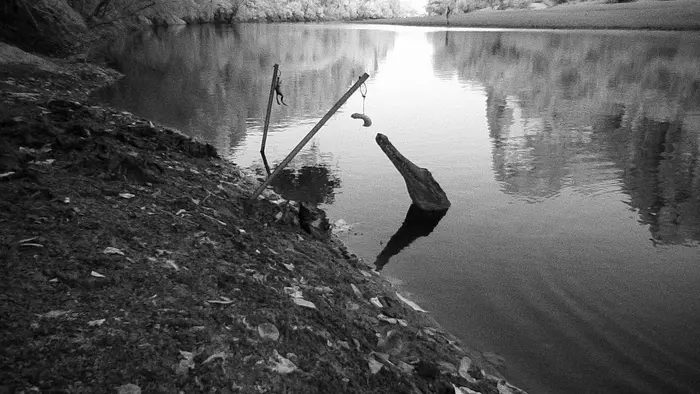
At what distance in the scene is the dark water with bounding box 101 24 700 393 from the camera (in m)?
6.47

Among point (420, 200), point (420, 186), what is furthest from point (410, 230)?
point (420, 186)

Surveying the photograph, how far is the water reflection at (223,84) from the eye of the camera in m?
19.2

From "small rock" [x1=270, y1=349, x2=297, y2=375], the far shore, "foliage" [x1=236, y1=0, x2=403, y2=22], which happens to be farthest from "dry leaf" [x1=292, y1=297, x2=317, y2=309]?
"foliage" [x1=236, y1=0, x2=403, y2=22]

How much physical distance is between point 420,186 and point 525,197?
2.83 metres

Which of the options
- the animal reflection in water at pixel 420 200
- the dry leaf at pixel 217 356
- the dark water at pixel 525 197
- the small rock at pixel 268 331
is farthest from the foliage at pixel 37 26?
the dry leaf at pixel 217 356

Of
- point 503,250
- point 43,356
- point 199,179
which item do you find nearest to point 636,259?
point 503,250

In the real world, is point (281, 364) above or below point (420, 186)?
above

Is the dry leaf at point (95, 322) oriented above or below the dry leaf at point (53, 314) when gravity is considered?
below

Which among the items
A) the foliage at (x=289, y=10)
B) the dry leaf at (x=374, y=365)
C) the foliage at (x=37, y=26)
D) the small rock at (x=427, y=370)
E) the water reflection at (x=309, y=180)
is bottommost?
the water reflection at (x=309, y=180)

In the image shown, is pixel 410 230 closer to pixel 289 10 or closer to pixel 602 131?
pixel 602 131

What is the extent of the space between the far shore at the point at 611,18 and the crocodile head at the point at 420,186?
301ft

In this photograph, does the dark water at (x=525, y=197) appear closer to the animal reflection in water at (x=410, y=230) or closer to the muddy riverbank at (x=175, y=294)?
the animal reflection in water at (x=410, y=230)

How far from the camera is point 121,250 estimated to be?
4867 millimetres

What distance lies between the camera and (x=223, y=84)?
2836 centimetres
